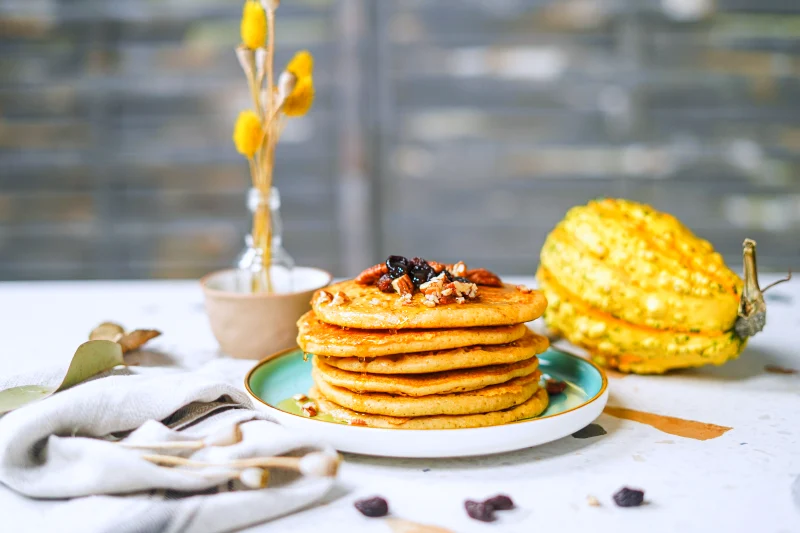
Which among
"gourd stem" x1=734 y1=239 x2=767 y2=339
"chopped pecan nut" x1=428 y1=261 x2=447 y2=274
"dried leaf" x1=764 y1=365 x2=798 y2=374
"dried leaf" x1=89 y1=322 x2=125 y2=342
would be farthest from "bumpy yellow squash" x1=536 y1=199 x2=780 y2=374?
"dried leaf" x1=89 y1=322 x2=125 y2=342

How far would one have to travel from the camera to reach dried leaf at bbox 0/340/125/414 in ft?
4.09

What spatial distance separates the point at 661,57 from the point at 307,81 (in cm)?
343

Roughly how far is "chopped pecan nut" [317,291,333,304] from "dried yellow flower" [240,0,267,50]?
572mm

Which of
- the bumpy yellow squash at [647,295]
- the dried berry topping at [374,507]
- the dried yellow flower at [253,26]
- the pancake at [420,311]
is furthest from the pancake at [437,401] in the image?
the dried yellow flower at [253,26]

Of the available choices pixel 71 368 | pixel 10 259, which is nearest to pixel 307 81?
pixel 71 368

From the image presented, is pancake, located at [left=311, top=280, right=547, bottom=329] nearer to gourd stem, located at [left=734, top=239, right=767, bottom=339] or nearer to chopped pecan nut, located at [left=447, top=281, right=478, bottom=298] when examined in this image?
chopped pecan nut, located at [left=447, top=281, right=478, bottom=298]

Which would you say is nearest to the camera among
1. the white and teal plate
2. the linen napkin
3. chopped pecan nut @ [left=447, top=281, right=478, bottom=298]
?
the linen napkin

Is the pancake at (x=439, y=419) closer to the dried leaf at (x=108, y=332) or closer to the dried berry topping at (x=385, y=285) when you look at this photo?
the dried berry topping at (x=385, y=285)

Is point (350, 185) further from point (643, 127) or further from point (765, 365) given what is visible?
point (765, 365)

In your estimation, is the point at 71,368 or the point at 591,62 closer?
the point at 71,368

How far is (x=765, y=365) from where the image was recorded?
1612 mm

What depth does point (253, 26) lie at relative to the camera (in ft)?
5.14

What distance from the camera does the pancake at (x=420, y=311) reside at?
3.87 feet

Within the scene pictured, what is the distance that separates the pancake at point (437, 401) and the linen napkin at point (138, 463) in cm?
14
